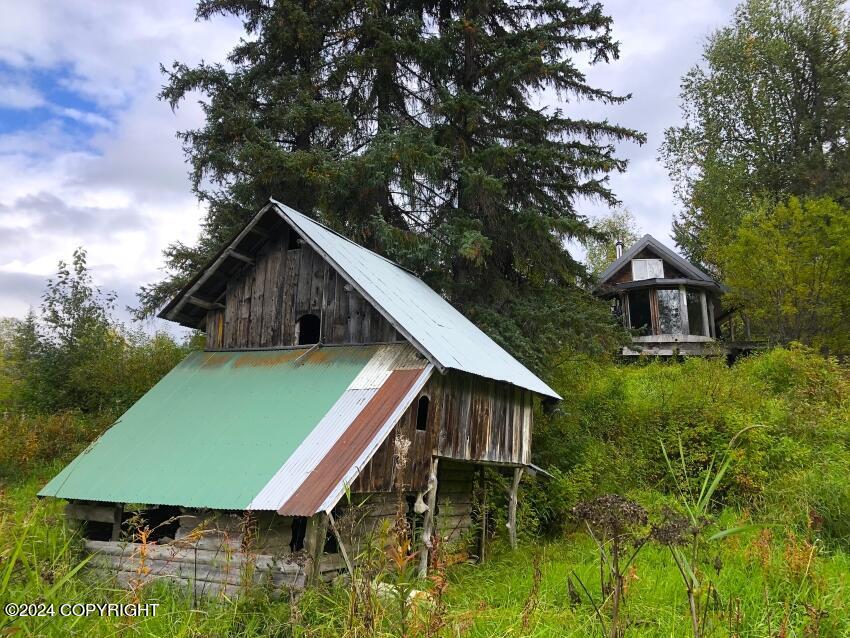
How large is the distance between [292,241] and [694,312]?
2451 cm

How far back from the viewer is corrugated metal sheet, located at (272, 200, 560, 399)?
1062cm

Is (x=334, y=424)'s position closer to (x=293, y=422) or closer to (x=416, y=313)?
(x=293, y=422)

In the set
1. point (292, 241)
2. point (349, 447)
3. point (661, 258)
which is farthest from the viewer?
point (661, 258)

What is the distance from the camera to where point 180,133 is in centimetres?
1927

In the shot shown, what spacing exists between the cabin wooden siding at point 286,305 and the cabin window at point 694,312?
23761mm

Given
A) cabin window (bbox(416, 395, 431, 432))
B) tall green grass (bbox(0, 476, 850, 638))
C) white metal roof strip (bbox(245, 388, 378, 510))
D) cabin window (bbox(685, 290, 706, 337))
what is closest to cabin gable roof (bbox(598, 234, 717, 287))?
cabin window (bbox(685, 290, 706, 337))

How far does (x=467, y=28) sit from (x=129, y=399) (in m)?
16.1

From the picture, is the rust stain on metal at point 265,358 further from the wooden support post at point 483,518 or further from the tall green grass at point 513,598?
the wooden support post at point 483,518

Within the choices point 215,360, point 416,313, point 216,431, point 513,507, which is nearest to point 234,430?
point 216,431

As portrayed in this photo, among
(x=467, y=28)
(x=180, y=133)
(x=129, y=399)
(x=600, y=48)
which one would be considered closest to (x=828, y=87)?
(x=600, y=48)

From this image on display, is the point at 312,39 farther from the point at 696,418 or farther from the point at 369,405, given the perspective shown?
the point at 696,418

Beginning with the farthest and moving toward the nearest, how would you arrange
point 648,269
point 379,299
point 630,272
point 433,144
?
point 630,272
point 648,269
point 433,144
point 379,299

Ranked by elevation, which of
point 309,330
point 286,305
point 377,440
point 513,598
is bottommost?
point 513,598

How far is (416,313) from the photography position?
40.0ft
